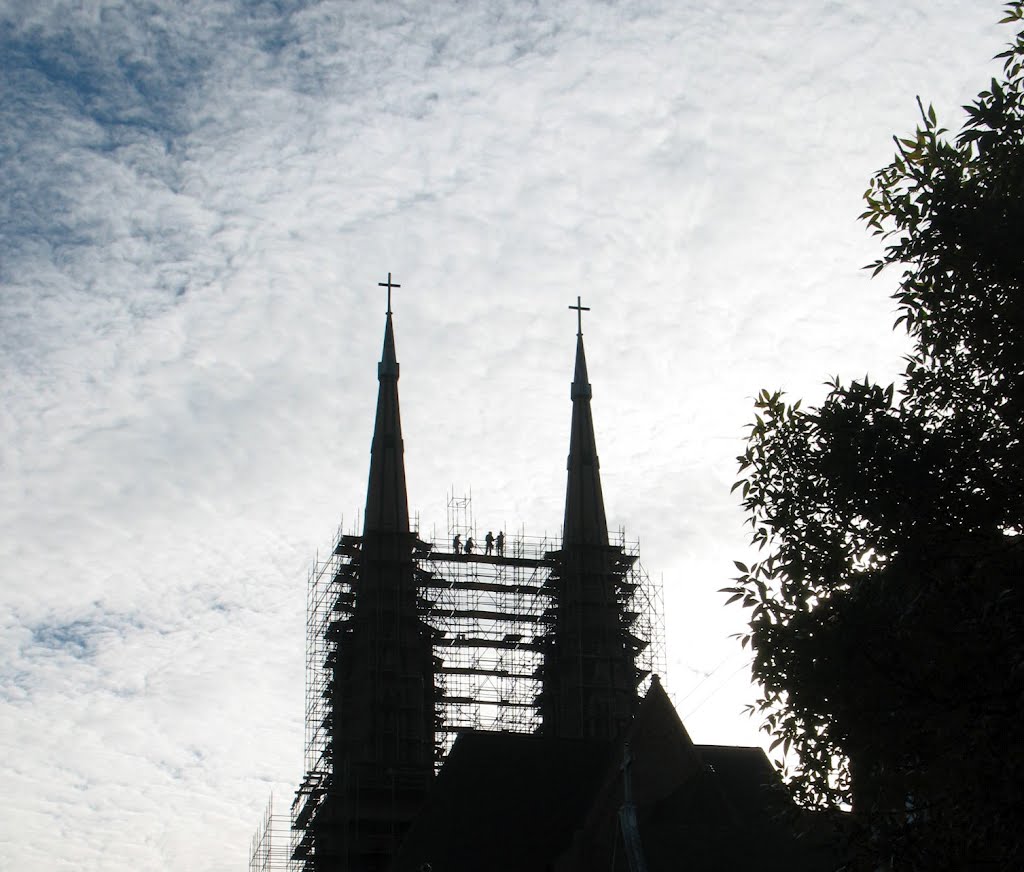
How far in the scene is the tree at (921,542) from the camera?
45.6ft

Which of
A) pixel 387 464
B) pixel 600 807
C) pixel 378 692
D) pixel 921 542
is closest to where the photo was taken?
pixel 921 542

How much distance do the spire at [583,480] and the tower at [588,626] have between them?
0.13ft

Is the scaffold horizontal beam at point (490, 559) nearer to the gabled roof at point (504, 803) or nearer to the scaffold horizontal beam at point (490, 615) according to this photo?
the scaffold horizontal beam at point (490, 615)

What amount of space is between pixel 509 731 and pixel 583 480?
470 inches

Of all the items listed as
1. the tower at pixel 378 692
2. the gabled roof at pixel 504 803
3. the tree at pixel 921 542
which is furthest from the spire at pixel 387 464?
the tree at pixel 921 542

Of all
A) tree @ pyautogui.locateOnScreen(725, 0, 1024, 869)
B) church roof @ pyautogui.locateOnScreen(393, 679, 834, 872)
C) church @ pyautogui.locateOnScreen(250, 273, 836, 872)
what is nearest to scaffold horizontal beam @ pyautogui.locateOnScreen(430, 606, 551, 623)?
church @ pyautogui.locateOnScreen(250, 273, 836, 872)

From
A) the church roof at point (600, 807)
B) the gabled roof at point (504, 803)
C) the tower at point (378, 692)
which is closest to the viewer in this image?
the church roof at point (600, 807)

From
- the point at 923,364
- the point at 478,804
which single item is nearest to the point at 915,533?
the point at 923,364

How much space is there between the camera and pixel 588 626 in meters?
55.1

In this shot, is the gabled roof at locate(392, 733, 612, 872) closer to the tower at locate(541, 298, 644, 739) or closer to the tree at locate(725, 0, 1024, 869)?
the tower at locate(541, 298, 644, 739)

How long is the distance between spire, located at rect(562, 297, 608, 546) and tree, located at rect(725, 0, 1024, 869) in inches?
1595

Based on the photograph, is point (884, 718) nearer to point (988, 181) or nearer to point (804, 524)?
point (804, 524)

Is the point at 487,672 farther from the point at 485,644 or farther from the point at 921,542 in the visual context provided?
the point at 921,542

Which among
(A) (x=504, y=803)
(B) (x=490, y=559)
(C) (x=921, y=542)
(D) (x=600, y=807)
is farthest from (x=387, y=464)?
(C) (x=921, y=542)
